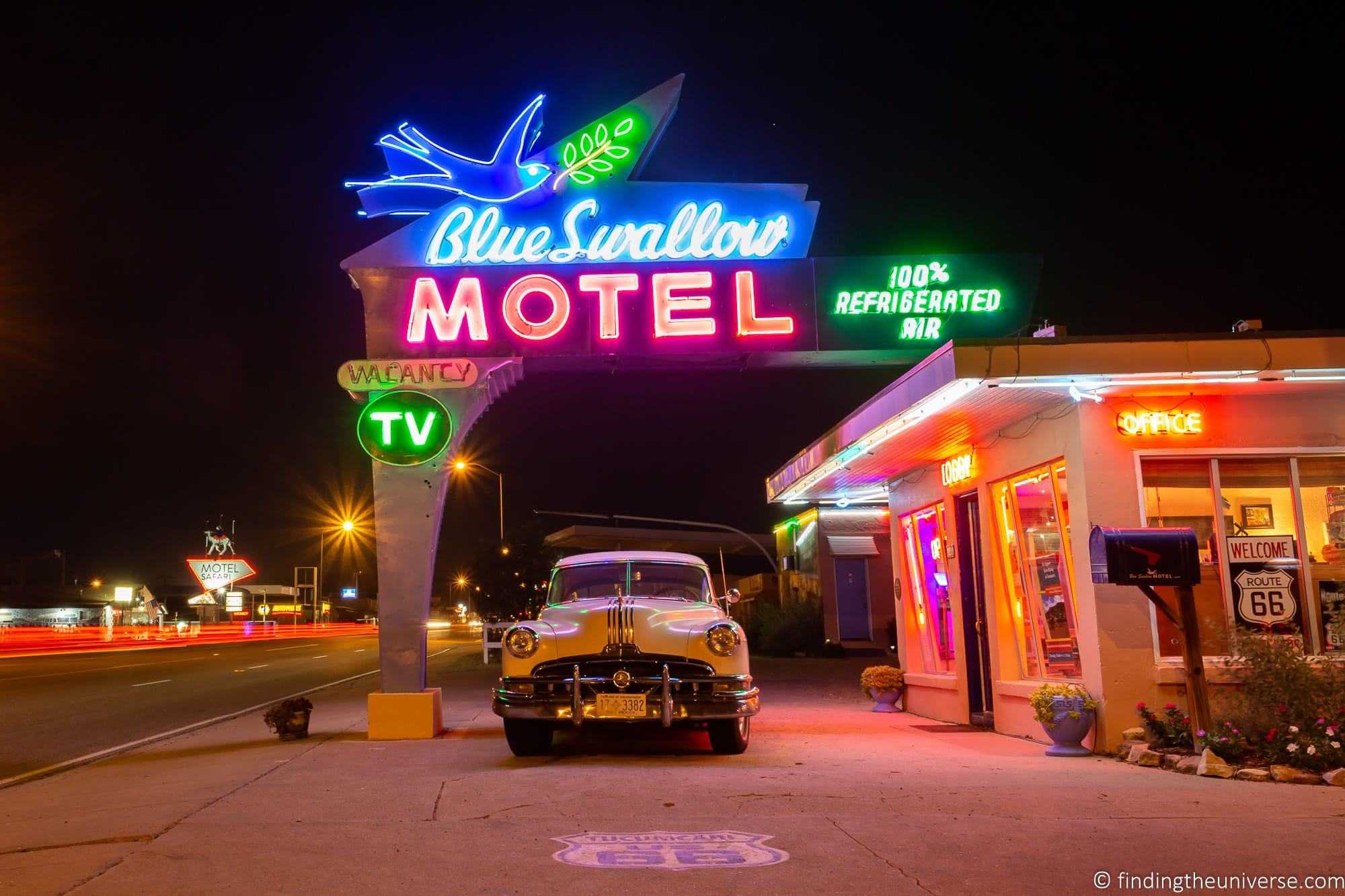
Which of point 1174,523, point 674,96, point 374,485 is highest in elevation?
point 674,96

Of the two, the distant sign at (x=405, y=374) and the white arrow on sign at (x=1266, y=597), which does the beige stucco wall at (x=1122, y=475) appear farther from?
the distant sign at (x=405, y=374)

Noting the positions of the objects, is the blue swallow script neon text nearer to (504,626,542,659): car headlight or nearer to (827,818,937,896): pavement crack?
(504,626,542,659): car headlight

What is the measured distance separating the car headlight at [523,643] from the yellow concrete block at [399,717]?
8.15ft

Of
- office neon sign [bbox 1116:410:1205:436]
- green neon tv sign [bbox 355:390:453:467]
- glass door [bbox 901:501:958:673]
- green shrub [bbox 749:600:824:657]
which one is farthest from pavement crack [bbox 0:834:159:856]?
green shrub [bbox 749:600:824:657]

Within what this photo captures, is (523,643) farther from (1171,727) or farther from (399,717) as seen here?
(1171,727)

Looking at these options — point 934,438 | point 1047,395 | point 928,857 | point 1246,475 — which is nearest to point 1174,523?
point 1246,475

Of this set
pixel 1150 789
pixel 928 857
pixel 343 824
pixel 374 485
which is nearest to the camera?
pixel 928 857

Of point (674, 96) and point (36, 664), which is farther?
point (36, 664)

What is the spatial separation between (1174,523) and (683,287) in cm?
609

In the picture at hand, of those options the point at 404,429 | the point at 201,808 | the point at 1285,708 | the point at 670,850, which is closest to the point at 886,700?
the point at 1285,708

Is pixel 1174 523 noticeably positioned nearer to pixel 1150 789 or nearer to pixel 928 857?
pixel 1150 789

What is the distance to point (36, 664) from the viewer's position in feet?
95.0

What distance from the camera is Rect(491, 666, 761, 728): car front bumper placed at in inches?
356

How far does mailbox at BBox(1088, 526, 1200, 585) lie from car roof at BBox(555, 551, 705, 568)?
4.18m
